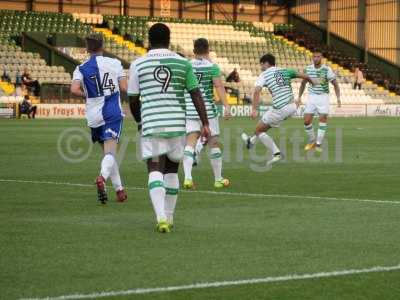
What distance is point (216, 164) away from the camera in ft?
54.6

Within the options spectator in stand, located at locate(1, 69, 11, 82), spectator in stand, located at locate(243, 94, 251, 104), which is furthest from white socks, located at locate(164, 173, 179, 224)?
spectator in stand, located at locate(243, 94, 251, 104)

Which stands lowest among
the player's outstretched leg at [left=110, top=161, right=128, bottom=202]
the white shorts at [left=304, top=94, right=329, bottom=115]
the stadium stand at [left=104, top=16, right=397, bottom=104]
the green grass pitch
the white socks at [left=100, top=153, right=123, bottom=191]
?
the green grass pitch

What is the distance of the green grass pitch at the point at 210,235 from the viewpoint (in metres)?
7.70

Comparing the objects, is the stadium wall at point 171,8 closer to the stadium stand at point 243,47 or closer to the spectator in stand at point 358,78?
the stadium stand at point 243,47

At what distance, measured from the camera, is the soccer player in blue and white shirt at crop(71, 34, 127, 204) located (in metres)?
14.0

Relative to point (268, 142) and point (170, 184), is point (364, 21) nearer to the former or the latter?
point (268, 142)

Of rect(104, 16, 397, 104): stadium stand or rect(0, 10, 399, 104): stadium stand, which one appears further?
rect(104, 16, 397, 104): stadium stand

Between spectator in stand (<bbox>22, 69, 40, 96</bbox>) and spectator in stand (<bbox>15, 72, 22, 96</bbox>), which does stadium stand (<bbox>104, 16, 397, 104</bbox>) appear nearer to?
spectator in stand (<bbox>22, 69, 40, 96</bbox>)

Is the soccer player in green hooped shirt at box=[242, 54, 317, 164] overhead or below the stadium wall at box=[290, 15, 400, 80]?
below

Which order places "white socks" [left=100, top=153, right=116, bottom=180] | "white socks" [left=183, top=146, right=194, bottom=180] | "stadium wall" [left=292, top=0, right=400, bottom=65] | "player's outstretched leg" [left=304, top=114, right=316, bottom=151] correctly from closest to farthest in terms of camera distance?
"white socks" [left=100, top=153, right=116, bottom=180] → "white socks" [left=183, top=146, right=194, bottom=180] → "player's outstretched leg" [left=304, top=114, right=316, bottom=151] → "stadium wall" [left=292, top=0, right=400, bottom=65]

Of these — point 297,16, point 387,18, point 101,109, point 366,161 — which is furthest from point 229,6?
point 101,109

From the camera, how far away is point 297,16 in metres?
69.4

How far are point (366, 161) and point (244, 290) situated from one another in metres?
15.0

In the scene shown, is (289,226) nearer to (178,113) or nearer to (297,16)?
(178,113)
